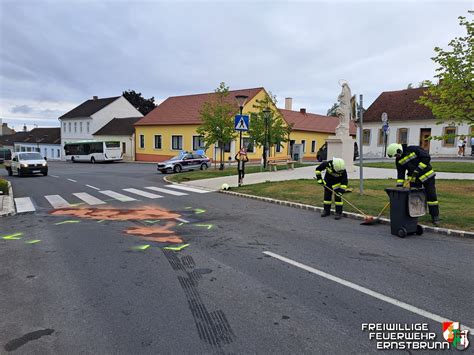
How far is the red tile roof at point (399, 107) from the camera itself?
3634 cm

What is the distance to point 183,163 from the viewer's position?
86.9 feet

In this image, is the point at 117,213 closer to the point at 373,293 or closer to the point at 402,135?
the point at 373,293

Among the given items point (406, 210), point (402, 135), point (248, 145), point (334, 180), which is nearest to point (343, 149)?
point (334, 180)

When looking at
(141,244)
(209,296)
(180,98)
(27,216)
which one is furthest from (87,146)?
(209,296)

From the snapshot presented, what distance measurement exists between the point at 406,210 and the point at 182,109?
37.5m

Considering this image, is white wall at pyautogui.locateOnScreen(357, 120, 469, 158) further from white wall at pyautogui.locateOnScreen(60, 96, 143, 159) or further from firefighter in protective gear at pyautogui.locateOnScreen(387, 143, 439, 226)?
white wall at pyautogui.locateOnScreen(60, 96, 143, 159)

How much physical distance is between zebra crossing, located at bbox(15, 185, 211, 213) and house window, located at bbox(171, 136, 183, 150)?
23.9 metres

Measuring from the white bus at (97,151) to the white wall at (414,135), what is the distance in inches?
1206

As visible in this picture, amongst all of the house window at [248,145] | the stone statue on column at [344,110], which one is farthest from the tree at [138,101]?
the stone statue on column at [344,110]

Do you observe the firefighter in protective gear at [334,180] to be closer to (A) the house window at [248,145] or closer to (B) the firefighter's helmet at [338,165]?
(B) the firefighter's helmet at [338,165]

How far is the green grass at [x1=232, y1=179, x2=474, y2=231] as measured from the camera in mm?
8186

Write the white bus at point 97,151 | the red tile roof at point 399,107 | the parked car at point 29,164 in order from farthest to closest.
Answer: the white bus at point 97,151, the red tile roof at point 399,107, the parked car at point 29,164

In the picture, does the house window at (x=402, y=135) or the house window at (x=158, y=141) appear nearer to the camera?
the house window at (x=402, y=135)

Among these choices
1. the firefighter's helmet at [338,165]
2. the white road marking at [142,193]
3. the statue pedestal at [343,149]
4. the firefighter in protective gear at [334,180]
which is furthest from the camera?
the statue pedestal at [343,149]
